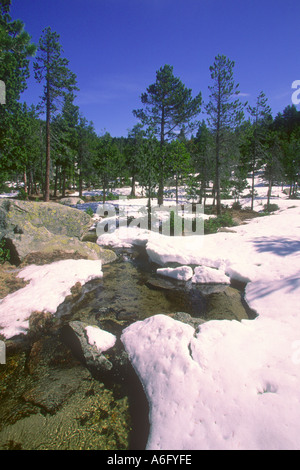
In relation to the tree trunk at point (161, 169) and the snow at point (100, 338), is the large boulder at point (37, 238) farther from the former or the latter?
the tree trunk at point (161, 169)

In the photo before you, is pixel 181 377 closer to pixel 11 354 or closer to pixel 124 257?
pixel 11 354

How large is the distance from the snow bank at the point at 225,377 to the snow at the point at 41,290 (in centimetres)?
278

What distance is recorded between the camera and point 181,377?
4.09 metres

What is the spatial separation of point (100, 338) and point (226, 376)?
2880mm

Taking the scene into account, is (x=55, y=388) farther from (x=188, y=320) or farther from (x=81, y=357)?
(x=188, y=320)

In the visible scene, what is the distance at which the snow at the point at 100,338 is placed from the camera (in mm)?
5245

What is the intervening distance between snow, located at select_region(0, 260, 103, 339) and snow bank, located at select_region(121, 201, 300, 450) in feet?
9.13

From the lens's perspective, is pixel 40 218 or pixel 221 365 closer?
pixel 221 365

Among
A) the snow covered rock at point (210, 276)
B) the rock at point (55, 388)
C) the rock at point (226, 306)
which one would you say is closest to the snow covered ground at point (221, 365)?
the rock at point (226, 306)

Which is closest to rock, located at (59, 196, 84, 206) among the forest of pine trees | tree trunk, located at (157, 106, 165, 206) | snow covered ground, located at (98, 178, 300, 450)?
the forest of pine trees

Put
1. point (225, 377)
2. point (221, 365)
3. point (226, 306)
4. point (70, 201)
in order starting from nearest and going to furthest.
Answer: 1. point (225, 377)
2. point (221, 365)
3. point (226, 306)
4. point (70, 201)

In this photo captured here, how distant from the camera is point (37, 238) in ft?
35.0

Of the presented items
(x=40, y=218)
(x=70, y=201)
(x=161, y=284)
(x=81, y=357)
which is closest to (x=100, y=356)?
(x=81, y=357)

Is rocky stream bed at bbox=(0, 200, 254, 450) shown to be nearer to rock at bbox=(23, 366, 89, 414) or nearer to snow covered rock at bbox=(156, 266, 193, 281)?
rock at bbox=(23, 366, 89, 414)
